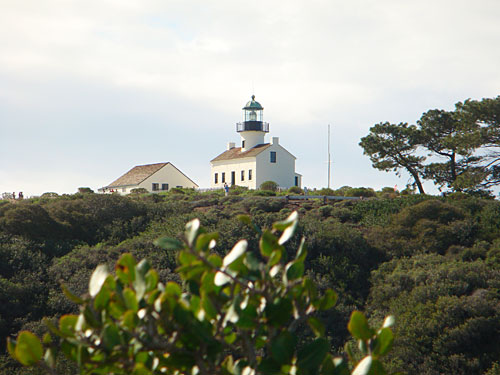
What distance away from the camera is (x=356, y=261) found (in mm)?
21266

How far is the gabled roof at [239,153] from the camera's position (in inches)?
1834

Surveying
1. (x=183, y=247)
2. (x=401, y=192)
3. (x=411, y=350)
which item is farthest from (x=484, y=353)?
(x=401, y=192)

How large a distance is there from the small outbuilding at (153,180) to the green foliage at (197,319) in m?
45.6

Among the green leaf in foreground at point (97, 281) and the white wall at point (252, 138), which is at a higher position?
the white wall at point (252, 138)

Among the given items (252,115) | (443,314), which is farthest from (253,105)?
(443,314)

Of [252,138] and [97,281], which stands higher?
[252,138]

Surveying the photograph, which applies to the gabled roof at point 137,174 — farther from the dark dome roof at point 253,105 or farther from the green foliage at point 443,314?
the green foliage at point 443,314

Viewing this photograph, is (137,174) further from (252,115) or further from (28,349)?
(28,349)

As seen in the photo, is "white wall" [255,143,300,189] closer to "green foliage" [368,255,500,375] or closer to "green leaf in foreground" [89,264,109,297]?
"green foliage" [368,255,500,375]

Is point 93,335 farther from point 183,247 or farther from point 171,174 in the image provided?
point 171,174

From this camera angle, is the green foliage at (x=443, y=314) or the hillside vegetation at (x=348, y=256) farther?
the hillside vegetation at (x=348, y=256)

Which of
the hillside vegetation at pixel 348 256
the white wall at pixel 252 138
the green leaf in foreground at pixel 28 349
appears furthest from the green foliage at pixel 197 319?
the white wall at pixel 252 138

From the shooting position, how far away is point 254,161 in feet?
151

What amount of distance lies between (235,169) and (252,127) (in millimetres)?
3697
